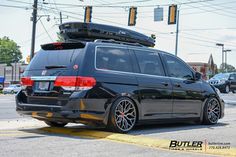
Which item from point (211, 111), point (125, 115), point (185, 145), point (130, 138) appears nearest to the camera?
point (185, 145)

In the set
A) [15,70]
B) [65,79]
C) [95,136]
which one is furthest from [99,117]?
[15,70]

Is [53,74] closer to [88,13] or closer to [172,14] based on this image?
[172,14]

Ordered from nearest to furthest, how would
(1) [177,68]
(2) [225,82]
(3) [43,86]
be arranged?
(3) [43,86], (1) [177,68], (2) [225,82]

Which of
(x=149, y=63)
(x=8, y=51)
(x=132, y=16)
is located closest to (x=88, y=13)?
(x=132, y=16)

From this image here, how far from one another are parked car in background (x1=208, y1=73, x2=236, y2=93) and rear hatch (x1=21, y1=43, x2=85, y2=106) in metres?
25.0

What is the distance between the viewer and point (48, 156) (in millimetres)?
5922

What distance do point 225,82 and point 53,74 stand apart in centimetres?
2568

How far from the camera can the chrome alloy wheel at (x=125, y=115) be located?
814cm

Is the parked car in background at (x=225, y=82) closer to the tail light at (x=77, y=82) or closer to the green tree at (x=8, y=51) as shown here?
the tail light at (x=77, y=82)

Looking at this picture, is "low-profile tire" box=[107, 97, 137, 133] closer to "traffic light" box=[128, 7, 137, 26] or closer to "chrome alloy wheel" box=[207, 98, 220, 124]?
"chrome alloy wheel" box=[207, 98, 220, 124]

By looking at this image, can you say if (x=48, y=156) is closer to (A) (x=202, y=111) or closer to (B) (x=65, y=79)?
(B) (x=65, y=79)

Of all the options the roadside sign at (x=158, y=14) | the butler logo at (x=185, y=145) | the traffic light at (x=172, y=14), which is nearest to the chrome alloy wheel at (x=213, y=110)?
the butler logo at (x=185, y=145)

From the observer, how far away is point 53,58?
8336 millimetres

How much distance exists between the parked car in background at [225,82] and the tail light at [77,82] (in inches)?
1005
